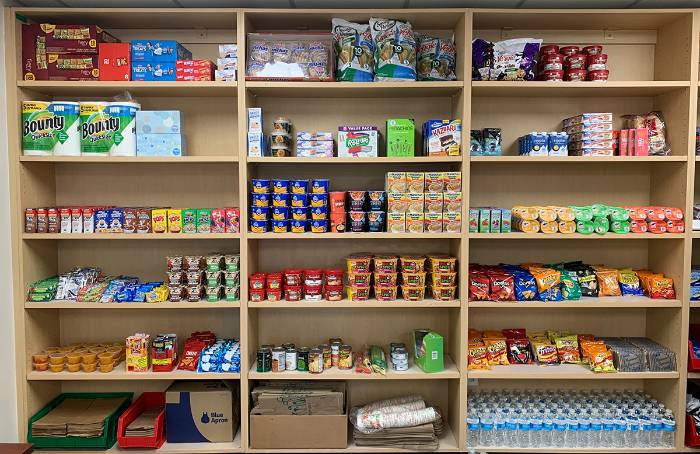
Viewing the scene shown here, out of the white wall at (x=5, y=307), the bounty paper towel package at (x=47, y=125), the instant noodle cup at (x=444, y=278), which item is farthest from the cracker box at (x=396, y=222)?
the white wall at (x=5, y=307)

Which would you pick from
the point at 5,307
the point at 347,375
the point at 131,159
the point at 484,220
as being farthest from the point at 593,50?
the point at 5,307

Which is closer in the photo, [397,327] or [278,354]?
[278,354]

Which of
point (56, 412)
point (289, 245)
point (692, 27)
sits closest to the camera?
point (692, 27)

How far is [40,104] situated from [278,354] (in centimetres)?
213

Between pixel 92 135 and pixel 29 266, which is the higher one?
pixel 92 135

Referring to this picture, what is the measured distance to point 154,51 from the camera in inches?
127

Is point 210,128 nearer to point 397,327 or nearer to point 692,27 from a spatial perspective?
point 397,327

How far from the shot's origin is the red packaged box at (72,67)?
127 inches

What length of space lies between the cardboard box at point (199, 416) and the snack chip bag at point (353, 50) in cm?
214

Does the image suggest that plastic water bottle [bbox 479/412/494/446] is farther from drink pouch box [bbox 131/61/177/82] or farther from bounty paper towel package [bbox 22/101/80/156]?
bounty paper towel package [bbox 22/101/80/156]

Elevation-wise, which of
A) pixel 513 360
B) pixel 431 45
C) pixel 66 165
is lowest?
pixel 513 360

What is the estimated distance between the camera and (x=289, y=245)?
12.0 feet

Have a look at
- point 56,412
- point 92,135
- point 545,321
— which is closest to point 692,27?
point 545,321

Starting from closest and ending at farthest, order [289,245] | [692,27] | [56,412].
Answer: [692,27]
[56,412]
[289,245]
